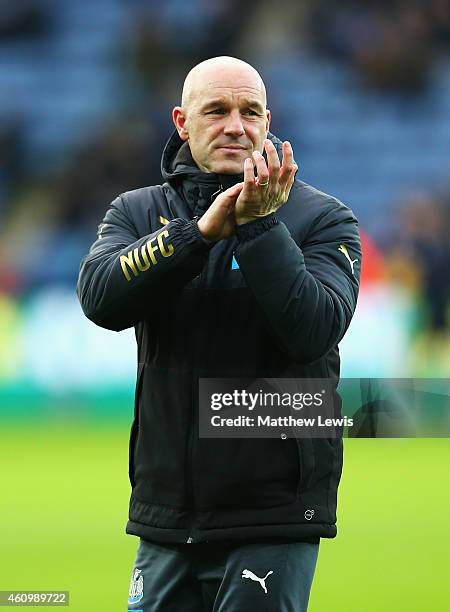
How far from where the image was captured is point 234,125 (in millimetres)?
2371

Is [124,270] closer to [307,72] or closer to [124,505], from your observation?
[124,505]

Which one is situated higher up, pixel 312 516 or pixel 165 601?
pixel 312 516

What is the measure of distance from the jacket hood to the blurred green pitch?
234 centimetres

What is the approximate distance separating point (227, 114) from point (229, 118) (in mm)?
14

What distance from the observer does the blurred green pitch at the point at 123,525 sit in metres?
4.68

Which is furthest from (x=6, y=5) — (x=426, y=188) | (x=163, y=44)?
(x=426, y=188)

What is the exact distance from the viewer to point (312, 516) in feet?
7.68

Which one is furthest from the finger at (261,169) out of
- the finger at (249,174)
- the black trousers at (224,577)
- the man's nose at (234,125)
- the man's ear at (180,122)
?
the black trousers at (224,577)

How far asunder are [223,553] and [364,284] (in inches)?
333

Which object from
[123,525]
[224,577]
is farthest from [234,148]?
[123,525]

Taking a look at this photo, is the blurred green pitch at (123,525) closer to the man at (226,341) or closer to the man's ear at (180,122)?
the man at (226,341)

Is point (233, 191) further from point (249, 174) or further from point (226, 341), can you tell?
point (226, 341)

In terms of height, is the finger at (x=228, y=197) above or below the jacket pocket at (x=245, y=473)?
above

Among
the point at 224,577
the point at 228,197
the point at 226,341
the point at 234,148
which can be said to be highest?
the point at 234,148
